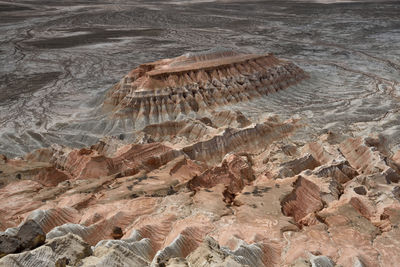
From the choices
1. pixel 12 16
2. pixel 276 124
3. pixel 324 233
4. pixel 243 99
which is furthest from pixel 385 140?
pixel 12 16

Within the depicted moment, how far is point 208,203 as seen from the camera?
7.03m

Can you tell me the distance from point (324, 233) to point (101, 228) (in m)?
3.61

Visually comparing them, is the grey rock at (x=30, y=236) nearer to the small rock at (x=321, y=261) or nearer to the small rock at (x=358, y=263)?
the small rock at (x=321, y=261)

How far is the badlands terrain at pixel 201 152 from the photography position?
5.69 metres

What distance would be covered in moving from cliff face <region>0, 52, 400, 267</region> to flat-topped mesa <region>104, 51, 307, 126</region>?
2.50m

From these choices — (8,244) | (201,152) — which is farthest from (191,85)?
(8,244)

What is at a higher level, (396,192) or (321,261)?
(321,261)

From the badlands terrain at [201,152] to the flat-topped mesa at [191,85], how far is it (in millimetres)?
63

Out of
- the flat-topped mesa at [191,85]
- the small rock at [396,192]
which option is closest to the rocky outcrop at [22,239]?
the small rock at [396,192]

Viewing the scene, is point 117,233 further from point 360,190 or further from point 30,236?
point 360,190

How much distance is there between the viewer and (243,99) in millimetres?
16906

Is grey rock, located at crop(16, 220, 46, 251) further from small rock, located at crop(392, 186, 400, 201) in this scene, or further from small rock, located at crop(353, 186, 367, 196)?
small rock, located at crop(392, 186, 400, 201)

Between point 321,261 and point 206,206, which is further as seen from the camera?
point 206,206

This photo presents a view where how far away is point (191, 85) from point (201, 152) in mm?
5849
